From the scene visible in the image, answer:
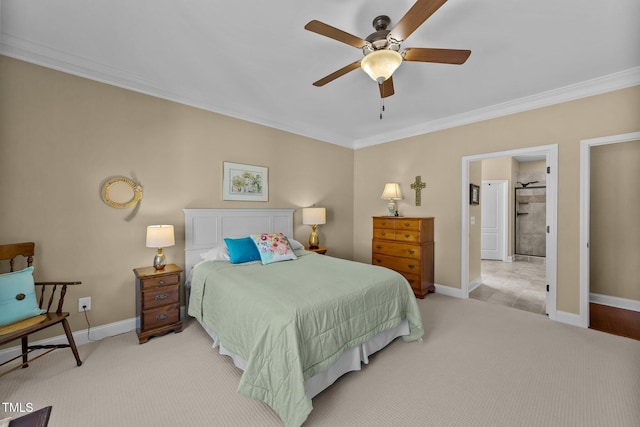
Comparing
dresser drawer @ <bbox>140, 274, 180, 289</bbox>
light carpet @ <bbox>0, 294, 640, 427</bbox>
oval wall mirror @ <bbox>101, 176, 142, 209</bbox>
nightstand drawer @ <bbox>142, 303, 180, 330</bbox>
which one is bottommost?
light carpet @ <bbox>0, 294, 640, 427</bbox>

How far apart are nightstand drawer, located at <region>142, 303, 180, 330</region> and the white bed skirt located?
0.41 meters

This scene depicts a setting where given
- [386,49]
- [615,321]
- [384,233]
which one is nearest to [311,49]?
[386,49]

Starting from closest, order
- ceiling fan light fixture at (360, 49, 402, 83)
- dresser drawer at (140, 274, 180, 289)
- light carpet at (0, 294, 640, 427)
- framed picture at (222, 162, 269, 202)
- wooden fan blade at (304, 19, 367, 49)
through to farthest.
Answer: wooden fan blade at (304, 19, 367, 49) < light carpet at (0, 294, 640, 427) < ceiling fan light fixture at (360, 49, 402, 83) < dresser drawer at (140, 274, 180, 289) < framed picture at (222, 162, 269, 202)

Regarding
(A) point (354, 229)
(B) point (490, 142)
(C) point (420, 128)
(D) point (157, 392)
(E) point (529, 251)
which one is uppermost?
(C) point (420, 128)

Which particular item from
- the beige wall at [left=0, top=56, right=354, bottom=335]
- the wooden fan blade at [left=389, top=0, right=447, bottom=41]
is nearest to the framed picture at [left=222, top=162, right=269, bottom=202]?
the beige wall at [left=0, top=56, right=354, bottom=335]

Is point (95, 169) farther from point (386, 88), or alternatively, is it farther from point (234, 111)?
point (386, 88)

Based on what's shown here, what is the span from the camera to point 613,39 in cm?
218

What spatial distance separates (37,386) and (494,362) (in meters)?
3.65

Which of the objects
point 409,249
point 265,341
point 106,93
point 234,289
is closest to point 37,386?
point 234,289

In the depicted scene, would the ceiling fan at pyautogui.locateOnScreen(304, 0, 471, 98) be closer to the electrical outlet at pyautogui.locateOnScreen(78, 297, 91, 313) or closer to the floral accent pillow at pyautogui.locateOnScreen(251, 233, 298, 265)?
the floral accent pillow at pyautogui.locateOnScreen(251, 233, 298, 265)

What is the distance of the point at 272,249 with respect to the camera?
318cm

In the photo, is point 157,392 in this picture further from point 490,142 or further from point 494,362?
point 490,142

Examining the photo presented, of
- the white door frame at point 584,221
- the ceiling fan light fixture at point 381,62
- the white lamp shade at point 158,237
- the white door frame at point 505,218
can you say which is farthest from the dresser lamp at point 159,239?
the white door frame at point 505,218

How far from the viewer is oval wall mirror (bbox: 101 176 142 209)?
8.77ft
